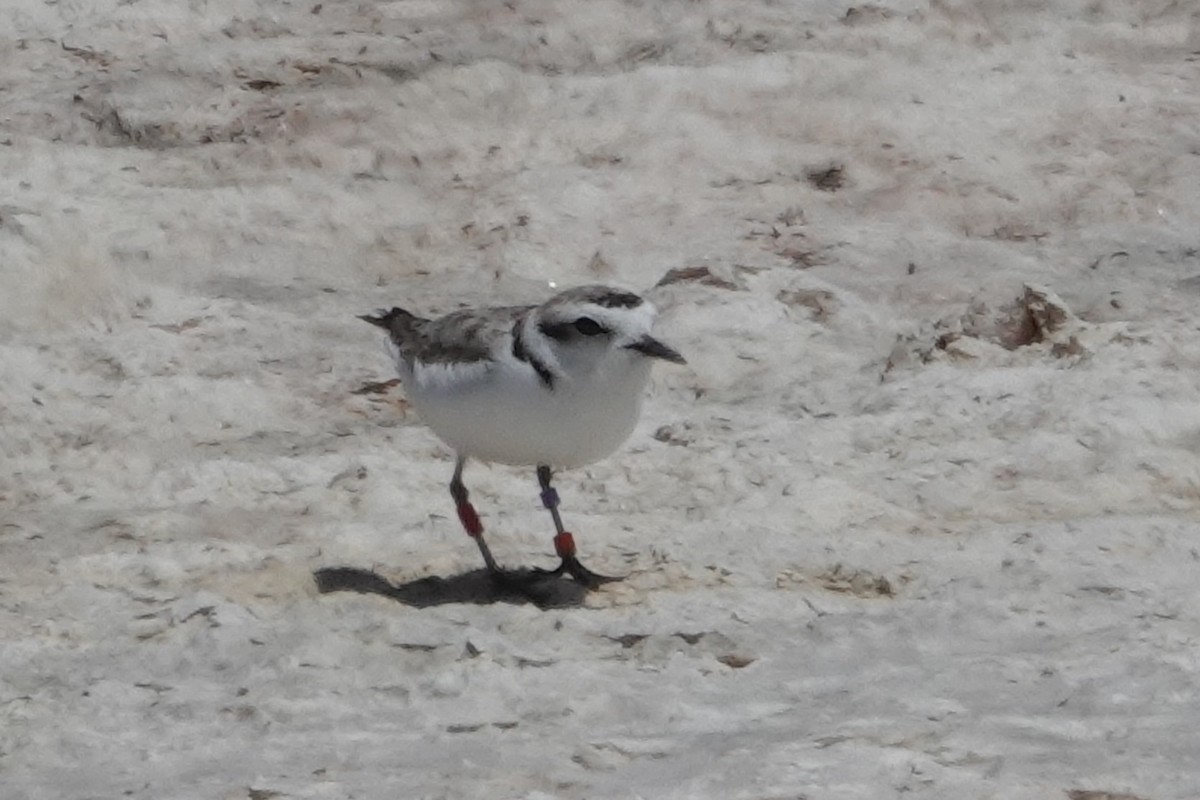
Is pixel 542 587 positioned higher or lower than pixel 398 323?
lower

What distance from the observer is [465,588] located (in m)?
6.63

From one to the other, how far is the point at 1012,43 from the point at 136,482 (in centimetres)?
519

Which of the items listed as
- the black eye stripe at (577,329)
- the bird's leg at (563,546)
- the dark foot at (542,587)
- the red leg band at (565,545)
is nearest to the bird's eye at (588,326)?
the black eye stripe at (577,329)

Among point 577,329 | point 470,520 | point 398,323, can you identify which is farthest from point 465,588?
point 398,323

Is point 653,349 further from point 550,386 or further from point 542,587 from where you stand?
point 542,587

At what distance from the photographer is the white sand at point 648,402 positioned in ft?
17.6

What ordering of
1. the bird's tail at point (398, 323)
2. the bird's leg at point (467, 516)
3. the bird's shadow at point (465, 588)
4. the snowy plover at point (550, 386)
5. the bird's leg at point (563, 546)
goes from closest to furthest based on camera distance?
the snowy plover at point (550, 386) < the bird's shadow at point (465, 588) < the bird's leg at point (563, 546) < the bird's leg at point (467, 516) < the bird's tail at point (398, 323)

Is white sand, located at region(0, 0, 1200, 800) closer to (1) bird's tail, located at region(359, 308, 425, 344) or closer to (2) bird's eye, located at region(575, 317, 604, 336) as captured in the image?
(1) bird's tail, located at region(359, 308, 425, 344)

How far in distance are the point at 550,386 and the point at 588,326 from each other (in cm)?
22

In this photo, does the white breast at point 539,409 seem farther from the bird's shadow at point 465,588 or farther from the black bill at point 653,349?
the bird's shadow at point 465,588

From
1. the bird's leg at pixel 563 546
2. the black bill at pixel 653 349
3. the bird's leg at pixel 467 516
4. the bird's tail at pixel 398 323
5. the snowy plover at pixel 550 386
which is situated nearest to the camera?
the black bill at pixel 653 349

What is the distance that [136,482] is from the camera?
24.1 ft

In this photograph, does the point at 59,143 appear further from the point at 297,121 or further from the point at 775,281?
the point at 775,281

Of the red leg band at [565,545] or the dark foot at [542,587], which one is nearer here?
the dark foot at [542,587]
